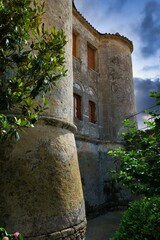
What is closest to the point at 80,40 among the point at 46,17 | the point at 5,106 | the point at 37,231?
the point at 46,17

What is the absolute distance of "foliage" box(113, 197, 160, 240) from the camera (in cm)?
388

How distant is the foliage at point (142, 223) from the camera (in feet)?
12.7

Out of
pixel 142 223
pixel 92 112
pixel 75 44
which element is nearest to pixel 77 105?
pixel 92 112

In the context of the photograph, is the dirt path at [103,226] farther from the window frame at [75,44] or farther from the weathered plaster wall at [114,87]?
the window frame at [75,44]

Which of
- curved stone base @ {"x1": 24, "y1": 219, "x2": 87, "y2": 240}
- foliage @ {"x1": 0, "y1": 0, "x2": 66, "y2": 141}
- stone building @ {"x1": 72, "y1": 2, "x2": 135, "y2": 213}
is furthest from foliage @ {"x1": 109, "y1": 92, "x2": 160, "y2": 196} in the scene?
stone building @ {"x1": 72, "y1": 2, "x2": 135, "y2": 213}

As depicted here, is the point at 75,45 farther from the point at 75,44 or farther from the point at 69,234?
the point at 69,234

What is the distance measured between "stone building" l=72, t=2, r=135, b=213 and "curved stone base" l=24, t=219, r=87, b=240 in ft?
16.8

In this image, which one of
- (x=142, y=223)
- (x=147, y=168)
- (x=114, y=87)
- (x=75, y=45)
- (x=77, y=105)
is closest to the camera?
(x=142, y=223)

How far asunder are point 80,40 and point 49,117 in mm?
8326

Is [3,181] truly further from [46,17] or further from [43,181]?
[46,17]

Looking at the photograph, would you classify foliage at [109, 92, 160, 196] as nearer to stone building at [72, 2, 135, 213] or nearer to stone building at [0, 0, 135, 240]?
stone building at [0, 0, 135, 240]

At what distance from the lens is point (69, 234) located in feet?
13.8

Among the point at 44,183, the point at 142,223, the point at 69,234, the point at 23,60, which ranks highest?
the point at 23,60

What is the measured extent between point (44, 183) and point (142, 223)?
203 cm
